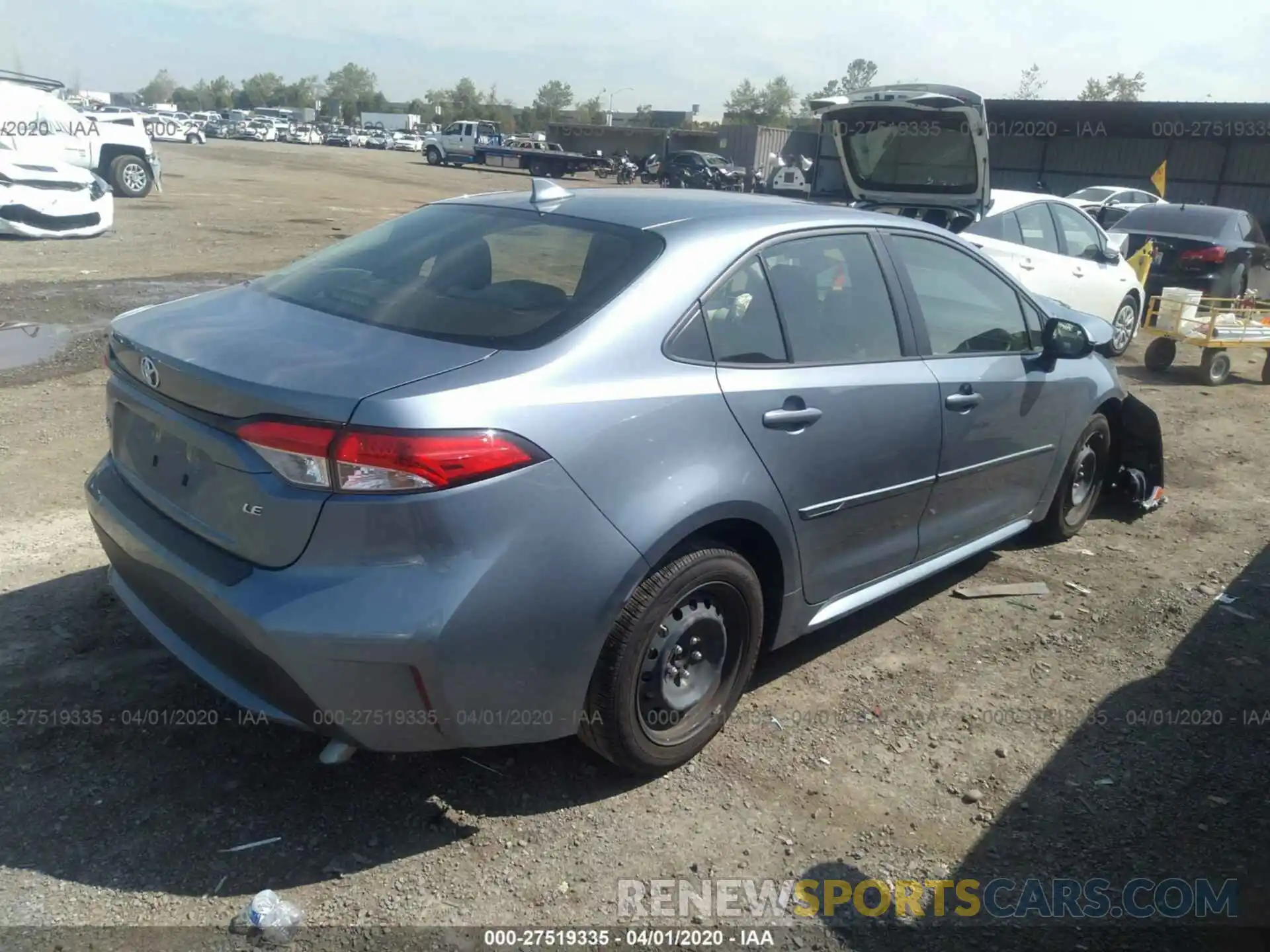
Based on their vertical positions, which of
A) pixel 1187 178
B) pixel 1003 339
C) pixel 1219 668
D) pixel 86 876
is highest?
pixel 1187 178

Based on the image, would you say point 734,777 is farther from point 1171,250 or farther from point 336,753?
point 1171,250

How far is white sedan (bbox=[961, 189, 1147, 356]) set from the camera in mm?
8461

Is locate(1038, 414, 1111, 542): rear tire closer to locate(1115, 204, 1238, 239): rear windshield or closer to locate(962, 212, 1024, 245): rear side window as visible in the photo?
locate(962, 212, 1024, 245): rear side window

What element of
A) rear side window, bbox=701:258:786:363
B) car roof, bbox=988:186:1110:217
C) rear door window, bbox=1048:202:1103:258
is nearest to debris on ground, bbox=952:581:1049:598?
rear side window, bbox=701:258:786:363

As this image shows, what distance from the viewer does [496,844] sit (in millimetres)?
2848

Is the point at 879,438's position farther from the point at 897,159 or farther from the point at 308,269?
the point at 897,159

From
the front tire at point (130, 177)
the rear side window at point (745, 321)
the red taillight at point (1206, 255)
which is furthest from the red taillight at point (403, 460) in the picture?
the front tire at point (130, 177)

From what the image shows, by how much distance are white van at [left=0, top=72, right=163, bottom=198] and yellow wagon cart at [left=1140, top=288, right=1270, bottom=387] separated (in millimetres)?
14664

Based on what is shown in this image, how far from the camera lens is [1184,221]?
42.3 ft

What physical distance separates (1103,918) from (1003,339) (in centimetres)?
243

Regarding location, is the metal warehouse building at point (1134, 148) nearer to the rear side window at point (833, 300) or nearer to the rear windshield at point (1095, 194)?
the rear windshield at point (1095, 194)

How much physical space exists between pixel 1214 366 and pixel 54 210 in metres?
14.1

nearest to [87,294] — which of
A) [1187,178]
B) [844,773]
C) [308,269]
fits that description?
[308,269]

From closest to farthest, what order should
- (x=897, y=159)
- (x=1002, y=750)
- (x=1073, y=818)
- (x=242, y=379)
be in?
(x=242, y=379) < (x=1073, y=818) < (x=1002, y=750) < (x=897, y=159)
